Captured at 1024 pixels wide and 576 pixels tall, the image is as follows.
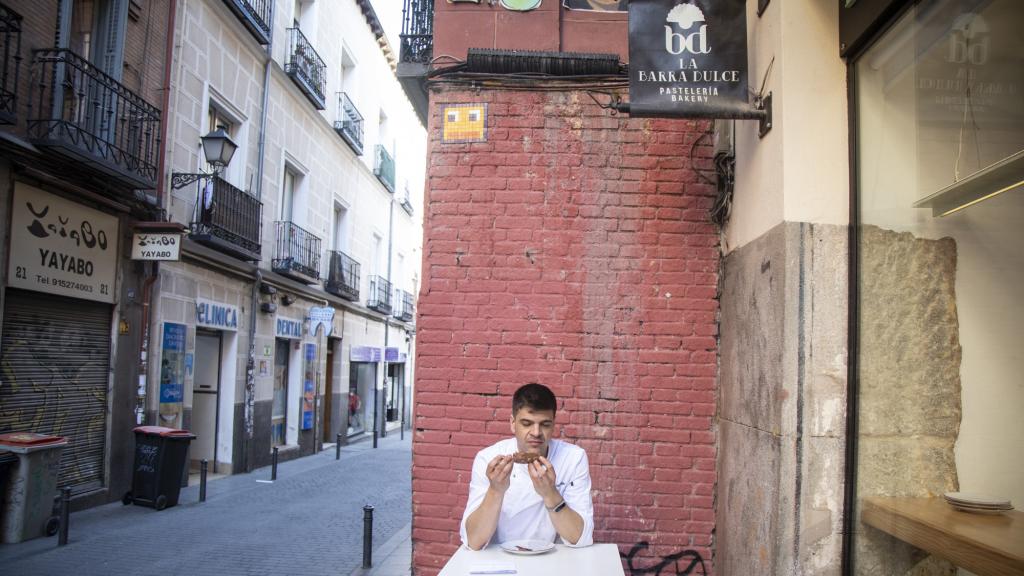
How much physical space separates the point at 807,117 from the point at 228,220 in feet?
38.0

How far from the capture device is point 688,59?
167 inches

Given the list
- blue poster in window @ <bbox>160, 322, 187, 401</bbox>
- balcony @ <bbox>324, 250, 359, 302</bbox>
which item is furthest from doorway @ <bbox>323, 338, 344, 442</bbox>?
blue poster in window @ <bbox>160, 322, 187, 401</bbox>

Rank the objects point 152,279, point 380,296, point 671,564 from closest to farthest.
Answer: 1. point 671,564
2. point 152,279
3. point 380,296

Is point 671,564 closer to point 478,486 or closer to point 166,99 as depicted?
point 478,486

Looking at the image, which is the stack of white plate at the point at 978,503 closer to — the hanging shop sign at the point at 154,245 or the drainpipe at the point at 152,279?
the hanging shop sign at the point at 154,245

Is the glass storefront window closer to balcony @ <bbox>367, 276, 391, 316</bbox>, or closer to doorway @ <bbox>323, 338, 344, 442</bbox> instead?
doorway @ <bbox>323, 338, 344, 442</bbox>

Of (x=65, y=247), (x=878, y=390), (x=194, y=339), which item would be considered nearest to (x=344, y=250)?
(x=194, y=339)

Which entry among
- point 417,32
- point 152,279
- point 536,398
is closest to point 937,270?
point 536,398

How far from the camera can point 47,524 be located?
828 centimetres

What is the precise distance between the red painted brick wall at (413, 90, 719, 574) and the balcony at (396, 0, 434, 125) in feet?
2.52

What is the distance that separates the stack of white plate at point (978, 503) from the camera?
2840 millimetres

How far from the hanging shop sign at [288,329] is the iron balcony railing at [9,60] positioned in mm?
8612

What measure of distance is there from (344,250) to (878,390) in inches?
763

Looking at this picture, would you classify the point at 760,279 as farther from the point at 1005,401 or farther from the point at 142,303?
the point at 142,303
